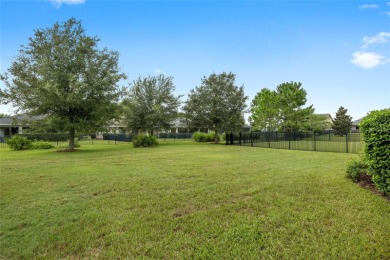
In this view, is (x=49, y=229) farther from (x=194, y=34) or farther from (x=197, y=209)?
(x=194, y=34)

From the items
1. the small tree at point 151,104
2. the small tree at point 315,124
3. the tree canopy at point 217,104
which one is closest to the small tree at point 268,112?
the small tree at point 315,124

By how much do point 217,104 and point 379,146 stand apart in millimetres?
17470

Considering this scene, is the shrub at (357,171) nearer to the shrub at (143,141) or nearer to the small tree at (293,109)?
the shrub at (143,141)

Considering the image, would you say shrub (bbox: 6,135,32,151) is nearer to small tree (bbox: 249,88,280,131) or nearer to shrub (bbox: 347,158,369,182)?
shrub (bbox: 347,158,369,182)

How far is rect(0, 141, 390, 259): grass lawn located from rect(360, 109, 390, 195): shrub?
41cm

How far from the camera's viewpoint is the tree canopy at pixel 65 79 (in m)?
13.3

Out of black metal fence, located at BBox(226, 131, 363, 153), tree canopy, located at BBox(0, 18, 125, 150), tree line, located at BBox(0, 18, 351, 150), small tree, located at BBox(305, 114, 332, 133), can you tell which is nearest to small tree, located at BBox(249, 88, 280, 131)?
small tree, located at BBox(305, 114, 332, 133)

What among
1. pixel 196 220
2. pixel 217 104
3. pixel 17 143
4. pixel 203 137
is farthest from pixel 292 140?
pixel 17 143

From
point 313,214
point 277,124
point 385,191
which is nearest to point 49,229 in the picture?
point 313,214

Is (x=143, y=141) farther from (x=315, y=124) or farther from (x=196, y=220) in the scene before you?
(x=315, y=124)

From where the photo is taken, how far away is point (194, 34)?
13.3 metres

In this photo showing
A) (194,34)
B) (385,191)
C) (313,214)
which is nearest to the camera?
(313,214)

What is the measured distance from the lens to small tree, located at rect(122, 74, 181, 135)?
64.5 ft

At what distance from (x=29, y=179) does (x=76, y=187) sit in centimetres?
201
